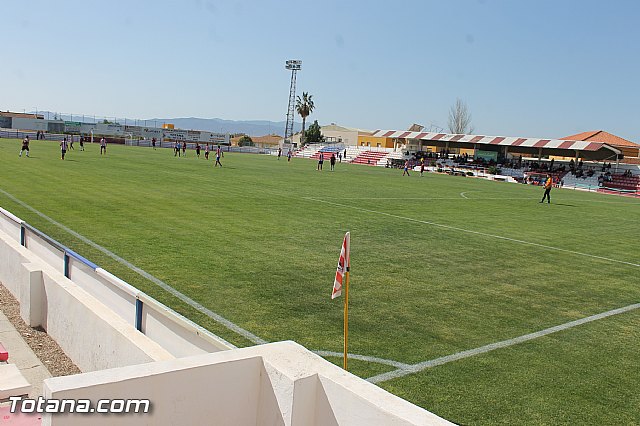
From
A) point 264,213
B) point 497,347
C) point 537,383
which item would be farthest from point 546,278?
point 264,213

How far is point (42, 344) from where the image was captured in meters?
7.57

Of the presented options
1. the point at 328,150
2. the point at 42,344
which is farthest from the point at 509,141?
the point at 42,344

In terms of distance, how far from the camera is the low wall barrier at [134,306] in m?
5.70

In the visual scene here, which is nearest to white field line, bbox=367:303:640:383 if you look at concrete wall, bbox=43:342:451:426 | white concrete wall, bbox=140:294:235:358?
white concrete wall, bbox=140:294:235:358

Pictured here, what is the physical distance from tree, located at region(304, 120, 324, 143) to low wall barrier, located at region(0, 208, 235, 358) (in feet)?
360

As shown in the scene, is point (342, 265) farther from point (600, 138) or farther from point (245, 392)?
point (600, 138)

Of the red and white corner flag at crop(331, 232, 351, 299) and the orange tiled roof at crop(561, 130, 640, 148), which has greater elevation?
the orange tiled roof at crop(561, 130, 640, 148)

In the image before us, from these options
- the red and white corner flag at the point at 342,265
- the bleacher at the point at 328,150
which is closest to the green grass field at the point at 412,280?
the red and white corner flag at the point at 342,265

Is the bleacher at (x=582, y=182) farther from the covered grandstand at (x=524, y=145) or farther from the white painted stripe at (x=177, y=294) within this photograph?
the white painted stripe at (x=177, y=294)

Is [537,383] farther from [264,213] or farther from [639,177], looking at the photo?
[639,177]

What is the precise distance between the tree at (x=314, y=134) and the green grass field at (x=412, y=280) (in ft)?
314

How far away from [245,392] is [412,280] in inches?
295

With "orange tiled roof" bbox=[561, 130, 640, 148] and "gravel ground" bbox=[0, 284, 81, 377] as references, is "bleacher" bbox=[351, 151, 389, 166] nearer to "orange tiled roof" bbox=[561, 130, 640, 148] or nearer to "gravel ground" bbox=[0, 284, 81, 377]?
"orange tiled roof" bbox=[561, 130, 640, 148]

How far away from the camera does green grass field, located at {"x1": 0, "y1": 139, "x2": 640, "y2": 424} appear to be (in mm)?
6922
